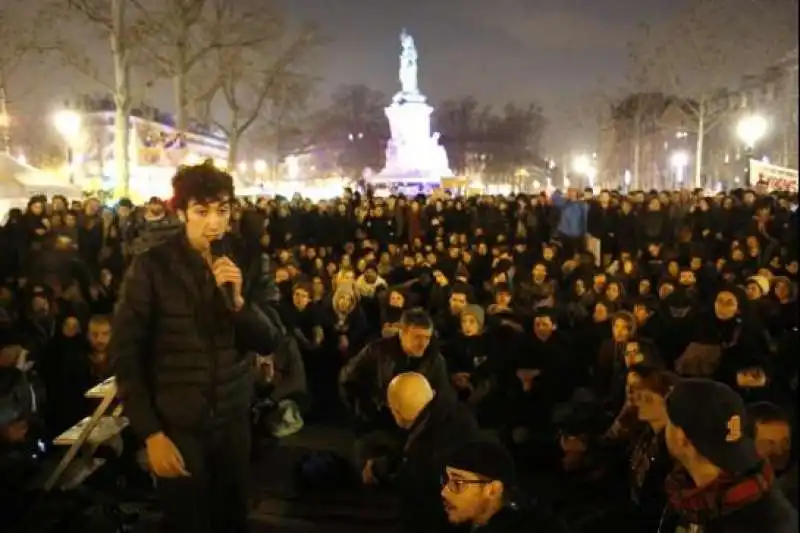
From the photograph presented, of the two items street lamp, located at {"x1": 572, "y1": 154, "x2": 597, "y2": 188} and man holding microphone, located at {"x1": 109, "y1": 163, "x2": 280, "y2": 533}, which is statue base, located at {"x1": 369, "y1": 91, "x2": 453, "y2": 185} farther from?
man holding microphone, located at {"x1": 109, "y1": 163, "x2": 280, "y2": 533}

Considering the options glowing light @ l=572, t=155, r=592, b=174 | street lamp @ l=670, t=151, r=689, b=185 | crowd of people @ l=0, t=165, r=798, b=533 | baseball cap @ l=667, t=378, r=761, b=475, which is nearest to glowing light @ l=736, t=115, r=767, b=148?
crowd of people @ l=0, t=165, r=798, b=533

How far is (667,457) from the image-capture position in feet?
15.8

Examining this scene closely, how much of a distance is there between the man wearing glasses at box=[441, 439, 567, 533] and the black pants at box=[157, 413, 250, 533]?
2.68 feet

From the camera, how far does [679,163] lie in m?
68.6

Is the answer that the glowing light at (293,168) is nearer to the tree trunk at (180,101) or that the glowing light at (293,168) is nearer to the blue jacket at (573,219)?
the tree trunk at (180,101)

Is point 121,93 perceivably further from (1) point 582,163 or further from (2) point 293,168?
(2) point 293,168

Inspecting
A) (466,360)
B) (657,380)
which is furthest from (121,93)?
(657,380)

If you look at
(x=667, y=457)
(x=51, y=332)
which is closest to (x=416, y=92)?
(x=51, y=332)

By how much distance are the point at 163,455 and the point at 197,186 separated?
0.94 meters

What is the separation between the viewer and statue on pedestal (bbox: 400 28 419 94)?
144ft

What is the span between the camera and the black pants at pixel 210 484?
332 centimetres

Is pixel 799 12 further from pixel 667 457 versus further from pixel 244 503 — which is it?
pixel 667 457

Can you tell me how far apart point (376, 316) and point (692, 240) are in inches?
261

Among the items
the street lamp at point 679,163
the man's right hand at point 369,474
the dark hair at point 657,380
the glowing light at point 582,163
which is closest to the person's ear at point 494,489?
the dark hair at point 657,380
